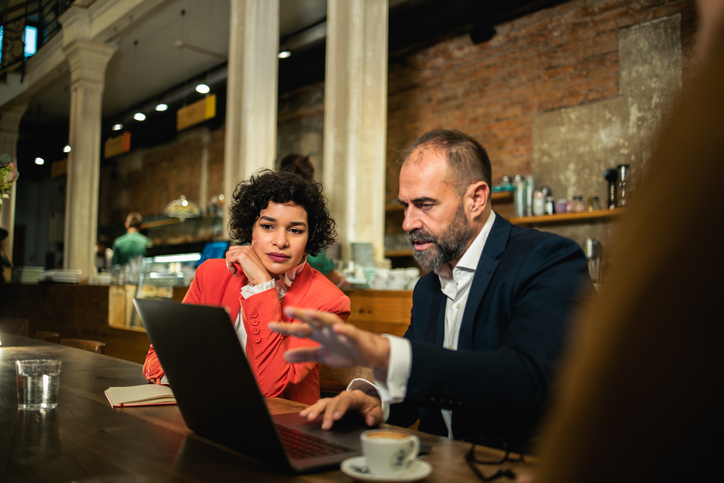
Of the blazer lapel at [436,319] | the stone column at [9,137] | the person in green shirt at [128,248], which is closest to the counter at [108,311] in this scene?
the person in green shirt at [128,248]

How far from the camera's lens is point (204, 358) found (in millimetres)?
933

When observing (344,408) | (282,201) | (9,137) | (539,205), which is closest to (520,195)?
(539,205)

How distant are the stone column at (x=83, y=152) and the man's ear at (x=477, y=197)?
784 centimetres

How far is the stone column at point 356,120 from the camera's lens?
15.9ft

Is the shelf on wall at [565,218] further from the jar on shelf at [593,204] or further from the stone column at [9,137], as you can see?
the stone column at [9,137]

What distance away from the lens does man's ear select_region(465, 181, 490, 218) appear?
5.31ft

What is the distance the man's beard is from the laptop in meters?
0.59

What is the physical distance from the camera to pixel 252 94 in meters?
Answer: 5.50

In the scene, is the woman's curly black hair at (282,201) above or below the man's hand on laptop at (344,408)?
above

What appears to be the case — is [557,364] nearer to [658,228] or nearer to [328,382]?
[658,228]

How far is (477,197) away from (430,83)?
587cm

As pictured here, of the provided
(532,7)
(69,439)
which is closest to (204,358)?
(69,439)

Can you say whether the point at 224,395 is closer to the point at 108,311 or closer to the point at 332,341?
the point at 332,341

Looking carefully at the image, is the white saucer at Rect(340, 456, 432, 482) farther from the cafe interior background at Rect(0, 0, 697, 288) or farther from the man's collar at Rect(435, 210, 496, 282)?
the cafe interior background at Rect(0, 0, 697, 288)
